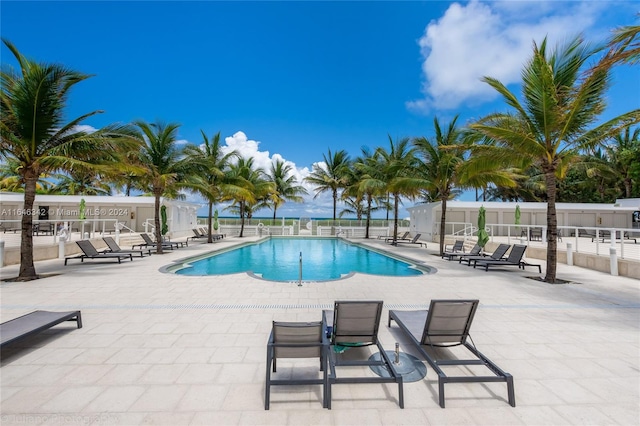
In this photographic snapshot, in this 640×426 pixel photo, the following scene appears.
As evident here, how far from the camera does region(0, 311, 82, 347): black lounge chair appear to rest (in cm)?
360

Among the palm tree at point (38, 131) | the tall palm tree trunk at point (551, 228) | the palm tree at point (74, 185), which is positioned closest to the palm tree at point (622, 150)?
the tall palm tree trunk at point (551, 228)

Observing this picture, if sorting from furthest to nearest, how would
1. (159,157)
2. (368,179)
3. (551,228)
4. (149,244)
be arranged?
1. (368,179)
2. (149,244)
3. (159,157)
4. (551,228)

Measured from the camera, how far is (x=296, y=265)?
1307 cm

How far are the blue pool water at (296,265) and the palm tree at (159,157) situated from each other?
362 centimetres

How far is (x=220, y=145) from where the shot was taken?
1962 cm

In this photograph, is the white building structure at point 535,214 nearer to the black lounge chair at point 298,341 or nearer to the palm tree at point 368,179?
the palm tree at point 368,179

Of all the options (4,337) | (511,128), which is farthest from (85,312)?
(511,128)

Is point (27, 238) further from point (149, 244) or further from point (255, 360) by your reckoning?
point (255, 360)

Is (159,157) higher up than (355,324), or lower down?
higher up

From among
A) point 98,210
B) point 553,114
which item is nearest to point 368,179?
point 553,114


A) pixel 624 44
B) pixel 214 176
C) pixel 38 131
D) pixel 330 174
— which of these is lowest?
pixel 38 131

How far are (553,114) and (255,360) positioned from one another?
9104 mm

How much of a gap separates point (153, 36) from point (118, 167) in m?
8.49

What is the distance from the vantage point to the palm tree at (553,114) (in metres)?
7.41
